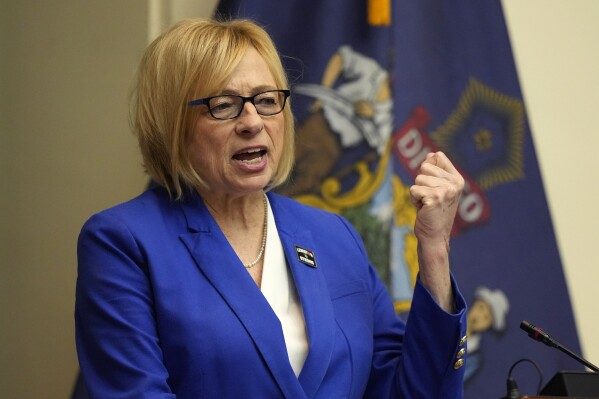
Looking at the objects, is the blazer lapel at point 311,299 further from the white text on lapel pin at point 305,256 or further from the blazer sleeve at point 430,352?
the blazer sleeve at point 430,352

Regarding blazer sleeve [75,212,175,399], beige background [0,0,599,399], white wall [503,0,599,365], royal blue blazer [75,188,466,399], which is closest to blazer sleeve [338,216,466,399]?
royal blue blazer [75,188,466,399]

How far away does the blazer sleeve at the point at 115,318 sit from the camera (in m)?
2.17

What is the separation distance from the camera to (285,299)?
95.4 inches

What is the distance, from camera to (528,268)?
388cm

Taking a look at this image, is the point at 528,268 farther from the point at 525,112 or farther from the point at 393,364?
the point at 393,364

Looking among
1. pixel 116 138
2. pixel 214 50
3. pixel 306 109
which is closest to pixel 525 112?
pixel 306 109

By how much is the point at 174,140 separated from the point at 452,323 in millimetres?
786

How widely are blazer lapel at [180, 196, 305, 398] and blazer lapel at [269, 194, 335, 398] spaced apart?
0.21 feet

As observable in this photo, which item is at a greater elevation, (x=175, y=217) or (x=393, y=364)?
(x=175, y=217)

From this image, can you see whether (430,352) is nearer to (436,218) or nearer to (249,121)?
(436,218)

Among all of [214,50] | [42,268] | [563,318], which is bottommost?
[563,318]

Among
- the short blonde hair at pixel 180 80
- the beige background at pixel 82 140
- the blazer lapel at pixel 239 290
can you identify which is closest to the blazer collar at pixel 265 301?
the blazer lapel at pixel 239 290

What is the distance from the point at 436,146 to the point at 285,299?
1.58m

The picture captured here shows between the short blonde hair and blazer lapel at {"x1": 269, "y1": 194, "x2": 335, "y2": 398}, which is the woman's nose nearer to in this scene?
the short blonde hair
